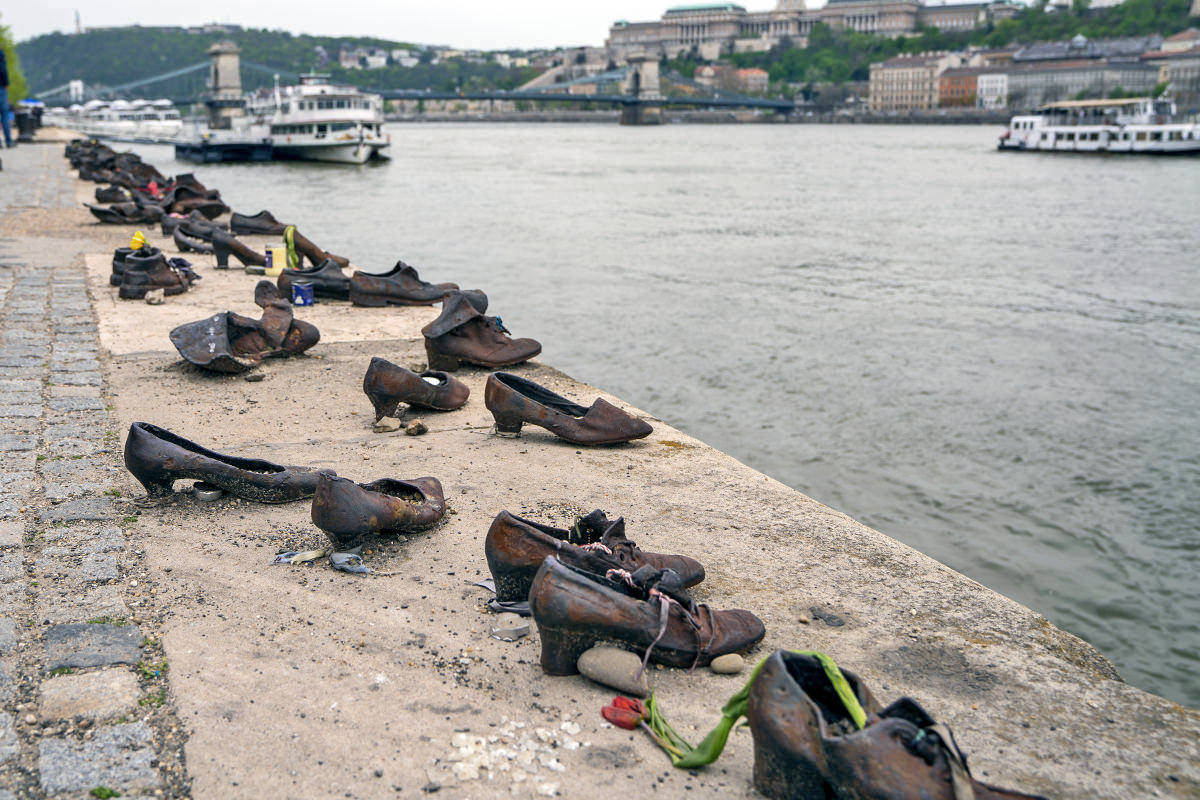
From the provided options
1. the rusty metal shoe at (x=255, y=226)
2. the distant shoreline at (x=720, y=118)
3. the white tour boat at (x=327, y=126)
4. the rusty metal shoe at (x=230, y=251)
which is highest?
the distant shoreline at (x=720, y=118)

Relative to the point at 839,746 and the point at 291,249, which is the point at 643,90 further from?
the point at 839,746

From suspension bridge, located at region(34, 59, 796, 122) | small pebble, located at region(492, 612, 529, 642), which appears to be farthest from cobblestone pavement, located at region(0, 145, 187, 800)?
suspension bridge, located at region(34, 59, 796, 122)

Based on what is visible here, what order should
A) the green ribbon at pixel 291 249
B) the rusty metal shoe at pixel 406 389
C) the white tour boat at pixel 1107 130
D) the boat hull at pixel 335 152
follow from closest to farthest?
the rusty metal shoe at pixel 406 389 < the green ribbon at pixel 291 249 < the boat hull at pixel 335 152 < the white tour boat at pixel 1107 130

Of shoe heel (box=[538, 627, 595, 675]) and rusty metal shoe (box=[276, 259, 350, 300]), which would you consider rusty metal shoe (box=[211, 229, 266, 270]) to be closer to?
rusty metal shoe (box=[276, 259, 350, 300])

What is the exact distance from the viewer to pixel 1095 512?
6.18 metres

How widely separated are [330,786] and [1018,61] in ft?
460

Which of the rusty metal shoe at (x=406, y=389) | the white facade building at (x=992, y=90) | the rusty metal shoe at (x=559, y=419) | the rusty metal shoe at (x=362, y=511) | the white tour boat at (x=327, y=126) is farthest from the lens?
the white facade building at (x=992, y=90)

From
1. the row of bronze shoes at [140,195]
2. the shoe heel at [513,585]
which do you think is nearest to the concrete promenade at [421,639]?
the shoe heel at [513,585]

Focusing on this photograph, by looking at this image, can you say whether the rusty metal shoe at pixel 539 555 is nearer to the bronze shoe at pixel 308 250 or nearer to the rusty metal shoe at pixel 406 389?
the rusty metal shoe at pixel 406 389

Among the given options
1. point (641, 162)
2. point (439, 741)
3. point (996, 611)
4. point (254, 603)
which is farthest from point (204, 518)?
point (641, 162)

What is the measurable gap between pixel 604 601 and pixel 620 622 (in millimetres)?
72

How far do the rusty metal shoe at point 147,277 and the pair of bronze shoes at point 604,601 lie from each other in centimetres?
604

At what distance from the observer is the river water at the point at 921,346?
571 centimetres

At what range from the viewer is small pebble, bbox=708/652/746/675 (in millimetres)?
2799
